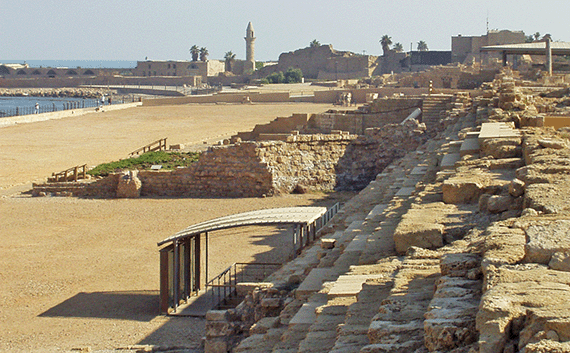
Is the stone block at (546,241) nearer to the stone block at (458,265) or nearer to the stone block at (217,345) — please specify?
the stone block at (458,265)

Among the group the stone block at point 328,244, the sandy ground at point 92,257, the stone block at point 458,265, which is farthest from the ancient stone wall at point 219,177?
the stone block at point 458,265

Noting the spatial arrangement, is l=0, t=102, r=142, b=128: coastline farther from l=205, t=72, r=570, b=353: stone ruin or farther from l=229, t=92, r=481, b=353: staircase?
l=229, t=92, r=481, b=353: staircase

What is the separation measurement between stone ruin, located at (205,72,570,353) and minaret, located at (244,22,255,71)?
8962 cm

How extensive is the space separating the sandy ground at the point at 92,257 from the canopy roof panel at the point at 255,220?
3.88 ft

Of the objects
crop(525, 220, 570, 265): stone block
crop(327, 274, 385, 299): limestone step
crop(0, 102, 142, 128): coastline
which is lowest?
crop(327, 274, 385, 299): limestone step

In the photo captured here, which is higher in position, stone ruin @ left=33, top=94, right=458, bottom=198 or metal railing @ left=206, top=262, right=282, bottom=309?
stone ruin @ left=33, top=94, right=458, bottom=198

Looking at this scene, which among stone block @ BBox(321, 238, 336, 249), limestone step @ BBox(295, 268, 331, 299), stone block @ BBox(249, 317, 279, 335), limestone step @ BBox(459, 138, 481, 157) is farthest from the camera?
limestone step @ BBox(459, 138, 481, 157)

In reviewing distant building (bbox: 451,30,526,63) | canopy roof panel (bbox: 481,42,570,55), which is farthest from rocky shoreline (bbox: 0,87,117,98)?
canopy roof panel (bbox: 481,42,570,55)

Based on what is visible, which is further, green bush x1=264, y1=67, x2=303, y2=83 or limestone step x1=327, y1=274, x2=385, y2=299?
green bush x1=264, y1=67, x2=303, y2=83

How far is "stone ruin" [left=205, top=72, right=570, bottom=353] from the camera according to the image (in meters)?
3.87

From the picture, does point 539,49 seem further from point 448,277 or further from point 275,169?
point 448,277

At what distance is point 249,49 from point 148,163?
8026 cm

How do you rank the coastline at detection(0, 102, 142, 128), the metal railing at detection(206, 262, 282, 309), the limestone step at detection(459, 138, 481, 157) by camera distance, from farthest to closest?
the coastline at detection(0, 102, 142, 128)
the metal railing at detection(206, 262, 282, 309)
the limestone step at detection(459, 138, 481, 157)

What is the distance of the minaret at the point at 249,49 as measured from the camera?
100000mm
